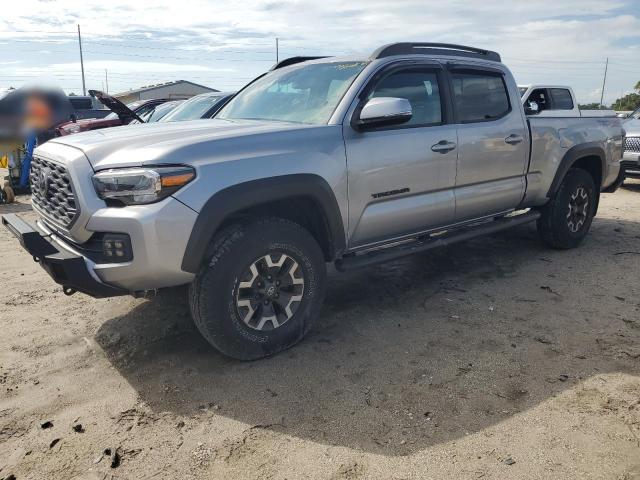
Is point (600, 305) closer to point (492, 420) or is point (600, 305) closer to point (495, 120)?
point (495, 120)

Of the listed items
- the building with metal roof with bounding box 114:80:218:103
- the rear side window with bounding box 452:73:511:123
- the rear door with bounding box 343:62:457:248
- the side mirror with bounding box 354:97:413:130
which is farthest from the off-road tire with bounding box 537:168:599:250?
the building with metal roof with bounding box 114:80:218:103

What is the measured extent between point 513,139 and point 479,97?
494mm

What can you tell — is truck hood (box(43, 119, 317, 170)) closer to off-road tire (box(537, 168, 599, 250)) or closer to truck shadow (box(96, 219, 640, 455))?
truck shadow (box(96, 219, 640, 455))

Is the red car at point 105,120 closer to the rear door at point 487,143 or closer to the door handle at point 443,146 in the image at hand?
the rear door at point 487,143

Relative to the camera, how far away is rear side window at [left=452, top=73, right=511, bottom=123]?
14.7 feet

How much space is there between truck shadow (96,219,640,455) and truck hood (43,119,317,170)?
88cm

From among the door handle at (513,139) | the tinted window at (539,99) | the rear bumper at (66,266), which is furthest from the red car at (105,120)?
the tinted window at (539,99)

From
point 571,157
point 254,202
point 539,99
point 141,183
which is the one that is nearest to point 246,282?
point 254,202

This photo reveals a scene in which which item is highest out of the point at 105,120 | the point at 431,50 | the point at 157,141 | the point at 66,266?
the point at 431,50

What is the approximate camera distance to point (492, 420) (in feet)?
9.07

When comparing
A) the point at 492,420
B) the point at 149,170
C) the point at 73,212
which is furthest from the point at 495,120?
the point at 73,212

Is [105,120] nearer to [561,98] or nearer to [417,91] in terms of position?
[417,91]

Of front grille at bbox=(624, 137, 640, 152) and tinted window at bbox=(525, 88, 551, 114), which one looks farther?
tinted window at bbox=(525, 88, 551, 114)

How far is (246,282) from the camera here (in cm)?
324
